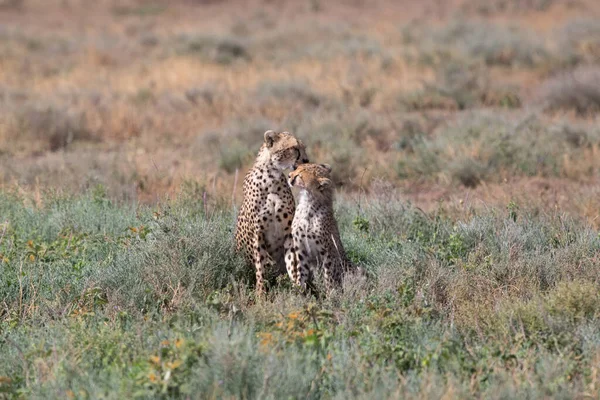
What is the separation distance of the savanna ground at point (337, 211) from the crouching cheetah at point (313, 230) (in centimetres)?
16

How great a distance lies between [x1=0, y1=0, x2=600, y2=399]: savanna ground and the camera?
415 centimetres

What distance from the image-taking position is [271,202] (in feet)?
17.9

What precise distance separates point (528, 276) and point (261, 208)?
1.68 metres

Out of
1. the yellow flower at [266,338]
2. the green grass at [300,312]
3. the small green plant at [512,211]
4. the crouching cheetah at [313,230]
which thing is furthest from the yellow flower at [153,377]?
the small green plant at [512,211]

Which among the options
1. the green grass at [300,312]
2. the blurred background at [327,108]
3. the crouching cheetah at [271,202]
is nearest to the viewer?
A: the green grass at [300,312]

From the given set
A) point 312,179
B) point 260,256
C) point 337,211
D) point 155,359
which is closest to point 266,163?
point 312,179

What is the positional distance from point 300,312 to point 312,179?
0.84m

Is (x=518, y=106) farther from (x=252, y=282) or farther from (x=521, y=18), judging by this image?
(x=521, y=18)

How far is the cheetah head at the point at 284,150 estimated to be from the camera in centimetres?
550

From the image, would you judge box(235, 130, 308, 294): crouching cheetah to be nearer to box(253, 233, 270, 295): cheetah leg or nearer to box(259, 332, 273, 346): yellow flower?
box(253, 233, 270, 295): cheetah leg

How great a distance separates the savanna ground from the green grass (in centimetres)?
2

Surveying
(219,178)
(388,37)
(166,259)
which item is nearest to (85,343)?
(166,259)

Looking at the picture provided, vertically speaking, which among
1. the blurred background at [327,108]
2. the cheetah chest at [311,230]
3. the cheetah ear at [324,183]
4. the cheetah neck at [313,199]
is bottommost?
the blurred background at [327,108]

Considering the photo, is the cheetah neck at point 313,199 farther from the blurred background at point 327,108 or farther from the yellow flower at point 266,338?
the blurred background at point 327,108
